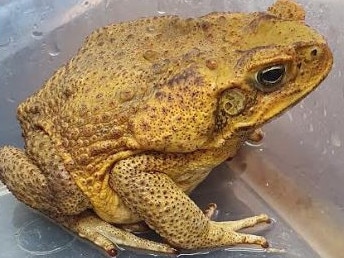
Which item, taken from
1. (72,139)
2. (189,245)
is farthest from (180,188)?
(72,139)

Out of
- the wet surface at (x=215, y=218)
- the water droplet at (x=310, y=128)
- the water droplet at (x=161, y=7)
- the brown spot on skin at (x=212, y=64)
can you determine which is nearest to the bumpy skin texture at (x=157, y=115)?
the brown spot on skin at (x=212, y=64)

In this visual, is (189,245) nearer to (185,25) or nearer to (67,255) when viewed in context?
(67,255)

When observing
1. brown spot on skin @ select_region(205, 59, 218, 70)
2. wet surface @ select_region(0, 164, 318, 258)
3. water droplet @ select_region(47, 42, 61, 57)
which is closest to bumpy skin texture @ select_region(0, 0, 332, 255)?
brown spot on skin @ select_region(205, 59, 218, 70)

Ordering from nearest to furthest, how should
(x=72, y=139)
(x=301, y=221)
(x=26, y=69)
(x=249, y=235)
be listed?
(x=72, y=139)
(x=249, y=235)
(x=301, y=221)
(x=26, y=69)

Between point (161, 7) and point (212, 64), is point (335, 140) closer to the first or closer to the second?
point (212, 64)

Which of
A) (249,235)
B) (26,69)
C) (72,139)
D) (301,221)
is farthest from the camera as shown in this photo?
(26,69)

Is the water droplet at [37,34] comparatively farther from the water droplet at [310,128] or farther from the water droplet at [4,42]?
the water droplet at [310,128]
